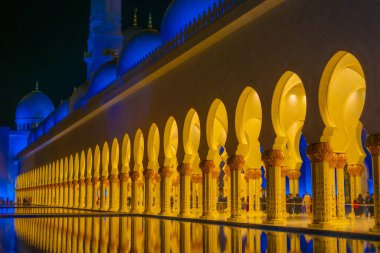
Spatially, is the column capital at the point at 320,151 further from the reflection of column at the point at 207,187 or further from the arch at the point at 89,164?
the arch at the point at 89,164

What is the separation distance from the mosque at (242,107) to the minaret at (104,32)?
2739 millimetres

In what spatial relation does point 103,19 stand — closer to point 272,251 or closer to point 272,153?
point 272,153

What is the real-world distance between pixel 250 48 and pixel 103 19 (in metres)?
17.0

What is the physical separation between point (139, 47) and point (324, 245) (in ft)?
39.7

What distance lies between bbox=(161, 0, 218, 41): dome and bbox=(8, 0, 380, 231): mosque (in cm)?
4

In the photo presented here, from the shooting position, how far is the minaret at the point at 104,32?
2747 cm

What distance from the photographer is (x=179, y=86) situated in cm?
1466

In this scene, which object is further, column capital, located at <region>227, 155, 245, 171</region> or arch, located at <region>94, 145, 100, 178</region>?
arch, located at <region>94, 145, 100, 178</region>

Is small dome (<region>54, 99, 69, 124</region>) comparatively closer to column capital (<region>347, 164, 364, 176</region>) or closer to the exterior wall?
the exterior wall

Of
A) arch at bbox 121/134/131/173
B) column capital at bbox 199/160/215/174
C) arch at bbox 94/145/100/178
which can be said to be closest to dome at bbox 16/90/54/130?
arch at bbox 94/145/100/178

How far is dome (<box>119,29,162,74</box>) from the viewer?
18.2 metres

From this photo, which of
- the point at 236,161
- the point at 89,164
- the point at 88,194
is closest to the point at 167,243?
the point at 236,161

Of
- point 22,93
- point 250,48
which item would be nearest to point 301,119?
point 250,48

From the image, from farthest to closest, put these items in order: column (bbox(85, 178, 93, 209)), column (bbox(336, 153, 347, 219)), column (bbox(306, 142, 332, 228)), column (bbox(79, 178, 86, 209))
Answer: column (bbox(79, 178, 86, 209))
column (bbox(85, 178, 93, 209))
column (bbox(336, 153, 347, 219))
column (bbox(306, 142, 332, 228))
